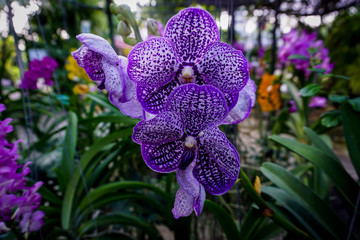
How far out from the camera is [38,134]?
1.38m

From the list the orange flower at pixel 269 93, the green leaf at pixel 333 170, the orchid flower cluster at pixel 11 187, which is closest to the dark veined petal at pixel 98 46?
the orchid flower cluster at pixel 11 187

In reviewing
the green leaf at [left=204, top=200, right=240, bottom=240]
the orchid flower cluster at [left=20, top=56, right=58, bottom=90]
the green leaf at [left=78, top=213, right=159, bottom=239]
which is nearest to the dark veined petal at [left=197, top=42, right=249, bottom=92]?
the green leaf at [left=204, top=200, right=240, bottom=240]

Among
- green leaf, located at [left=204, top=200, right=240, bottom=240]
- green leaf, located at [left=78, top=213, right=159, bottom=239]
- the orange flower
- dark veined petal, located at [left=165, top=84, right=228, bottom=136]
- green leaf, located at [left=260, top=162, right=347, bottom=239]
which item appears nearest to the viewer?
dark veined petal, located at [left=165, top=84, right=228, bottom=136]

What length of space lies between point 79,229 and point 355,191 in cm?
83

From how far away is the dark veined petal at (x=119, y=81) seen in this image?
0.27 metres

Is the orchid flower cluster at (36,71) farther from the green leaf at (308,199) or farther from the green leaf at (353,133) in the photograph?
the green leaf at (353,133)

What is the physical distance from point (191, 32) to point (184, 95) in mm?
94

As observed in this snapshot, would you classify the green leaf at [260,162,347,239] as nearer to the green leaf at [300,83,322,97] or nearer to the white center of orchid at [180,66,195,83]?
the green leaf at [300,83,322,97]

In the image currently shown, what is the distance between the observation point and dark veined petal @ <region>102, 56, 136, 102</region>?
27 cm

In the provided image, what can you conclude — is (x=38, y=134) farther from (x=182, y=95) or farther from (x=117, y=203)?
(x=182, y=95)

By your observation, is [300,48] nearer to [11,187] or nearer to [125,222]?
[125,222]

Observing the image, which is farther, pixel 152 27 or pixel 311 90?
pixel 311 90

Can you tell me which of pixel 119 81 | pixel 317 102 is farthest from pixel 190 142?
pixel 317 102

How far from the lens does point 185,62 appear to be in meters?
0.31
